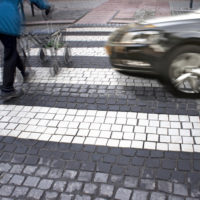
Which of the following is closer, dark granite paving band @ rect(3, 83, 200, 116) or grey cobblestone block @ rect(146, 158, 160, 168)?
grey cobblestone block @ rect(146, 158, 160, 168)

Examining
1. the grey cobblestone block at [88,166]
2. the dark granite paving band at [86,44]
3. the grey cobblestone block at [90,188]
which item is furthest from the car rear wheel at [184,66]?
the dark granite paving band at [86,44]

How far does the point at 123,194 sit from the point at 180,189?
1.84ft

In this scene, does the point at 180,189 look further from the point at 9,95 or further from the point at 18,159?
the point at 9,95

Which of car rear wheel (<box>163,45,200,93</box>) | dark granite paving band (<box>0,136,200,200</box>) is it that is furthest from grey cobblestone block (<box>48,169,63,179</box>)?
car rear wheel (<box>163,45,200,93</box>)

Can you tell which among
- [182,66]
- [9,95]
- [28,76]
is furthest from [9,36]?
[182,66]

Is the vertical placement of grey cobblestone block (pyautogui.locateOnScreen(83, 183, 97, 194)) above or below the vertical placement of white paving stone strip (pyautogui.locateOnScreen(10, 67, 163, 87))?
above

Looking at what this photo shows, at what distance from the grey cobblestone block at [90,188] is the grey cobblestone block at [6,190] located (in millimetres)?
762

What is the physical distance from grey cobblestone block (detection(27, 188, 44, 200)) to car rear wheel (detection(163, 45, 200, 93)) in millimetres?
2472

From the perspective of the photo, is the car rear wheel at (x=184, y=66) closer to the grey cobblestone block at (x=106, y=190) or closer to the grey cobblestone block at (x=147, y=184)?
the grey cobblestone block at (x=147, y=184)

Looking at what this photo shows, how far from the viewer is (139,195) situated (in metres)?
2.48

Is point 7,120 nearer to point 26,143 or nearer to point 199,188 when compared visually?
point 26,143

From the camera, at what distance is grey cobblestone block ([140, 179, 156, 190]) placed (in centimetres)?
256

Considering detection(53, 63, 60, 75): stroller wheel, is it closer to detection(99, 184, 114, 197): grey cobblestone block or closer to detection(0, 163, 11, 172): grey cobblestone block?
detection(0, 163, 11, 172): grey cobblestone block

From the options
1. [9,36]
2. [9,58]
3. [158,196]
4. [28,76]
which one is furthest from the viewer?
[28,76]
